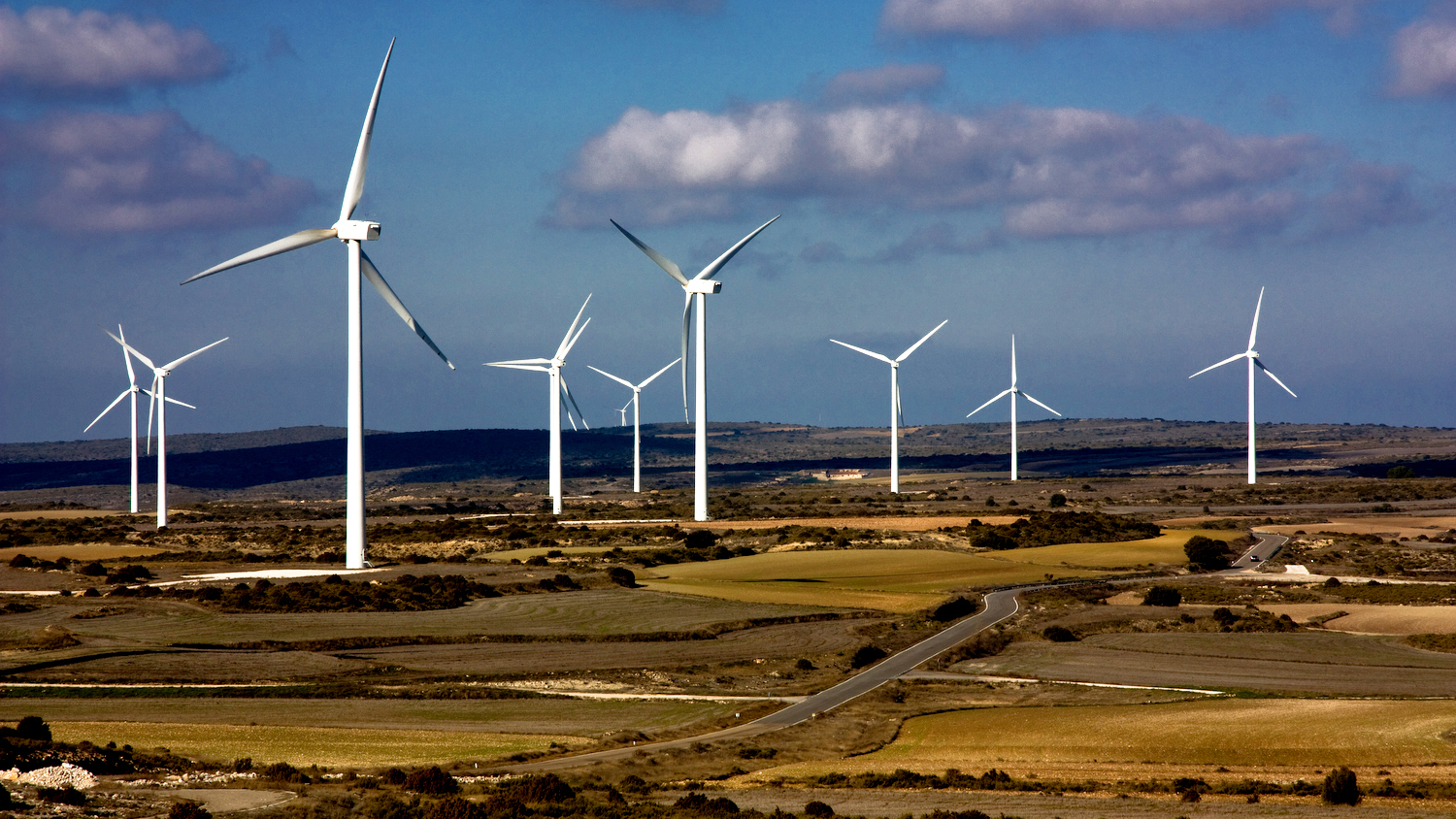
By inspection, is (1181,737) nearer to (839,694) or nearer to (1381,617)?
(839,694)

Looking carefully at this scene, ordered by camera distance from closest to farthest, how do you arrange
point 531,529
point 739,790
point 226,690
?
point 739,790
point 226,690
point 531,529

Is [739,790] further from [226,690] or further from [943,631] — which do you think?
[943,631]

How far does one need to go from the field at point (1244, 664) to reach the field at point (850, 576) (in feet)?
45.9

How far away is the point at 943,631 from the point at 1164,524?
65699 millimetres

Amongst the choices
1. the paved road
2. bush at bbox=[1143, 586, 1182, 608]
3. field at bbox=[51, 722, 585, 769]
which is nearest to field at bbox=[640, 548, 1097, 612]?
the paved road

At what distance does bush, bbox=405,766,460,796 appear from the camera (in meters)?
32.3

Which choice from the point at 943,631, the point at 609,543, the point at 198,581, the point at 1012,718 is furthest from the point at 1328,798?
the point at 609,543

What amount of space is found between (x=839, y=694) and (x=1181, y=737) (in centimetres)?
1337

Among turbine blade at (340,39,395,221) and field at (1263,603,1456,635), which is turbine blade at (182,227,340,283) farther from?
field at (1263,603,1456,635)

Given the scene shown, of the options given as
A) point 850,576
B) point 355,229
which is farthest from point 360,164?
point 850,576

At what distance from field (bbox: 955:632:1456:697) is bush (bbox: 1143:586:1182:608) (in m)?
9.72

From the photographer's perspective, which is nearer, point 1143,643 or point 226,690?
point 226,690

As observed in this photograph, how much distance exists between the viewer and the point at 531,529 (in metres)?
122

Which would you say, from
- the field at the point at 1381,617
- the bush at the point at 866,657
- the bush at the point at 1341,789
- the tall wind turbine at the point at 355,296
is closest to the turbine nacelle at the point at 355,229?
the tall wind turbine at the point at 355,296
